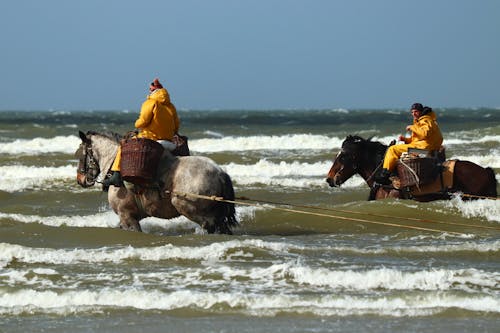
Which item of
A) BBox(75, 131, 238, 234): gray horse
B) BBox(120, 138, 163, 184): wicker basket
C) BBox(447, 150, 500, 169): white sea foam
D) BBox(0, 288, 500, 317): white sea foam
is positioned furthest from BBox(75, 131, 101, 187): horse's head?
BBox(447, 150, 500, 169): white sea foam

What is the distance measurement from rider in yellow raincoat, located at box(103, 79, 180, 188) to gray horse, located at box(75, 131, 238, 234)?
11.2 inches

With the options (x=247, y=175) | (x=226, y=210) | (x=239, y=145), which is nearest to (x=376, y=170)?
(x=226, y=210)

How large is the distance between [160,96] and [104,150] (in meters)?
1.15

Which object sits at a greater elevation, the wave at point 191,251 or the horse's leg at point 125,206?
the horse's leg at point 125,206

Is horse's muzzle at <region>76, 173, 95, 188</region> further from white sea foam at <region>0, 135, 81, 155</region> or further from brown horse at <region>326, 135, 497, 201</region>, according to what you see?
white sea foam at <region>0, 135, 81, 155</region>

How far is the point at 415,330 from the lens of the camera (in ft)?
24.7

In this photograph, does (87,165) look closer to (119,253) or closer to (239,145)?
(119,253)

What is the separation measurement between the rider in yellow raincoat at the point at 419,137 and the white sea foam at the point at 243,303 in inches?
182

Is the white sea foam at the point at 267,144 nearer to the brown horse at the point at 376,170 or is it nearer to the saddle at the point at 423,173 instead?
the brown horse at the point at 376,170

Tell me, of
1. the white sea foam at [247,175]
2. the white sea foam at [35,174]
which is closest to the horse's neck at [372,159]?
the white sea foam at [247,175]

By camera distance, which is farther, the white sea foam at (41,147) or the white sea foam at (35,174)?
the white sea foam at (41,147)

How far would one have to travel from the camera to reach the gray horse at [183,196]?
37.8ft

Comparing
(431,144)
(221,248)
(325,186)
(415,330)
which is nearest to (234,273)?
(221,248)

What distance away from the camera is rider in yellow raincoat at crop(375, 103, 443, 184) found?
42.2ft
